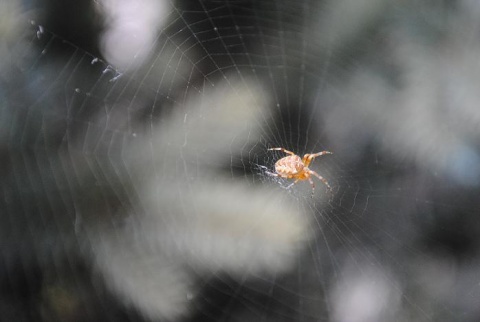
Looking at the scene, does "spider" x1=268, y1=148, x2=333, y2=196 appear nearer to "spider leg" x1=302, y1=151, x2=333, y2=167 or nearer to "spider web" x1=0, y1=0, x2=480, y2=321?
"spider leg" x1=302, y1=151, x2=333, y2=167

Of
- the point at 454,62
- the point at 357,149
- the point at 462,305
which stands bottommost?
the point at 462,305

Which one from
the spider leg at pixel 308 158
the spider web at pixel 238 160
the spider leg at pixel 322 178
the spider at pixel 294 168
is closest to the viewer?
the spider web at pixel 238 160

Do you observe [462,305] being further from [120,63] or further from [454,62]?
[120,63]

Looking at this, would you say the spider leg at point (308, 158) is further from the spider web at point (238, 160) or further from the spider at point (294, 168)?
the spider web at point (238, 160)

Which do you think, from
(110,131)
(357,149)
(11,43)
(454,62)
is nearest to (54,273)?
(110,131)

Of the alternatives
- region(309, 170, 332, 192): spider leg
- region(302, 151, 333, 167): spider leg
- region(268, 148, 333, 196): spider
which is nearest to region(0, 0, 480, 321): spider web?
region(309, 170, 332, 192): spider leg

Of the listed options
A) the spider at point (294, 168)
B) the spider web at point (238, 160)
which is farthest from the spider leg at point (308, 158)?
the spider web at point (238, 160)

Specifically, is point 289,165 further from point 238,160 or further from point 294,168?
point 238,160
